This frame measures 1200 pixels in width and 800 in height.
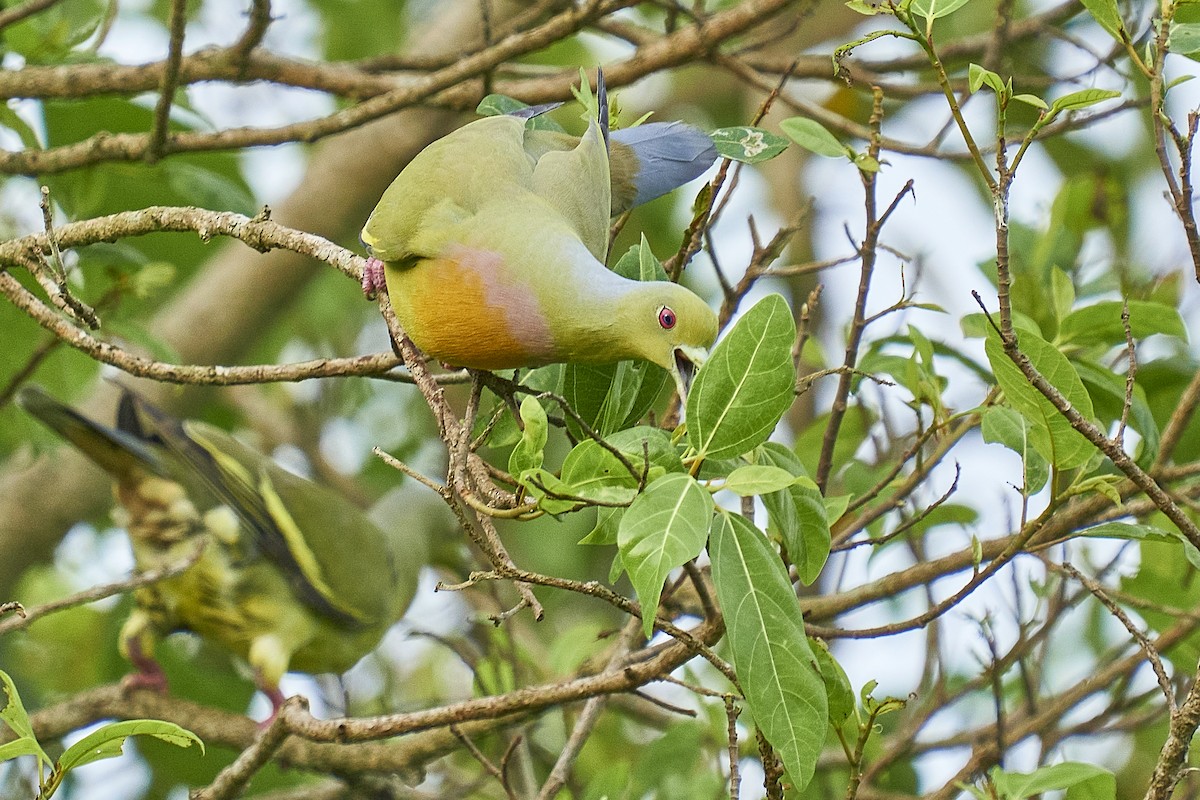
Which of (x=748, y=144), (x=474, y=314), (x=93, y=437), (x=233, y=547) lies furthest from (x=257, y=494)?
(x=748, y=144)

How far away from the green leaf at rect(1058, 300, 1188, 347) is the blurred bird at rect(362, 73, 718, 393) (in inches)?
34.1

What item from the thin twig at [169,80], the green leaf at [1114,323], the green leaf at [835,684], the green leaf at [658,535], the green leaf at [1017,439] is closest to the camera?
the green leaf at [658,535]

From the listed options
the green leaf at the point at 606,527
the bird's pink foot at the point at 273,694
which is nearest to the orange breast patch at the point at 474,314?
the green leaf at the point at 606,527

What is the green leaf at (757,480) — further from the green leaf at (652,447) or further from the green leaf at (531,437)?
the green leaf at (531,437)

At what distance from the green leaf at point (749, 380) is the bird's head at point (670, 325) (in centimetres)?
37

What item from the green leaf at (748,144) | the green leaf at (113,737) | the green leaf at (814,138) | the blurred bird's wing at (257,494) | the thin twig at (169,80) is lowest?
the green leaf at (113,737)

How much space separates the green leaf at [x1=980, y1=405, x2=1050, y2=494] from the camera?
6.92 ft

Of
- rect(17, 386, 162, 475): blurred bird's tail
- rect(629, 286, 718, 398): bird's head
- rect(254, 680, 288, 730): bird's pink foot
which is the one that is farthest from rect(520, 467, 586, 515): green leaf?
rect(254, 680, 288, 730): bird's pink foot

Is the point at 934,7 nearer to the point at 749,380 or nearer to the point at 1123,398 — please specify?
the point at 749,380

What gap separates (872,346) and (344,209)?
2380 millimetres

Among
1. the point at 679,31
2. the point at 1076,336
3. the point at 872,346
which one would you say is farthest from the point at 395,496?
the point at 1076,336

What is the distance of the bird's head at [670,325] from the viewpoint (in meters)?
2.00

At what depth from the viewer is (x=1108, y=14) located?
1.83 metres

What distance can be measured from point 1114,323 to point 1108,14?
0.95m
